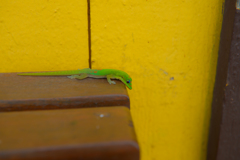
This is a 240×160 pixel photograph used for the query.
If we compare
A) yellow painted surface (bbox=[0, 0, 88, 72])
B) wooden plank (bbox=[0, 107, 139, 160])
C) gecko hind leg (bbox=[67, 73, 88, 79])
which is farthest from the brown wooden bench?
yellow painted surface (bbox=[0, 0, 88, 72])

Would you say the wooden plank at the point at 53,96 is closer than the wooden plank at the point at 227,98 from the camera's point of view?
Yes

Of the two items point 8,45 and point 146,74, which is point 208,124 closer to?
point 146,74

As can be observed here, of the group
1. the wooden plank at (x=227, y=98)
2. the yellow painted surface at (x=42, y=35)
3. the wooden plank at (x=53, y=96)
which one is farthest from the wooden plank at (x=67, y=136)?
the wooden plank at (x=227, y=98)

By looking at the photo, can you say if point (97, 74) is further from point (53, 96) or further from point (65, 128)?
point (65, 128)

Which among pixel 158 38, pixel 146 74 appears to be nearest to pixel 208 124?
pixel 146 74

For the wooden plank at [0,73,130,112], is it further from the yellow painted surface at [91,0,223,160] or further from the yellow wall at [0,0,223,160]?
the yellow painted surface at [91,0,223,160]

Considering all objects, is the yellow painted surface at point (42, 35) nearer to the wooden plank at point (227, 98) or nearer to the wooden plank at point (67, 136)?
the wooden plank at point (67, 136)

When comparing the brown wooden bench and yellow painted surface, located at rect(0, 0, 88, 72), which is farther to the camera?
yellow painted surface, located at rect(0, 0, 88, 72)
